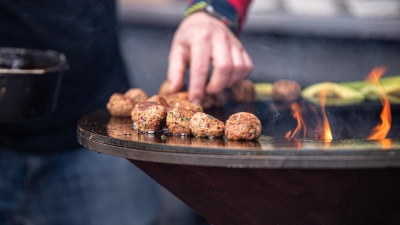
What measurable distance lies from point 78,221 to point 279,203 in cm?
188

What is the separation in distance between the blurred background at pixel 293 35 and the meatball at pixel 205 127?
350cm

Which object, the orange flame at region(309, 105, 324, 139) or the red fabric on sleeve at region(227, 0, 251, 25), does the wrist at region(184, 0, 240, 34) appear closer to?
the red fabric on sleeve at region(227, 0, 251, 25)

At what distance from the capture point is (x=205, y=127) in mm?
1345

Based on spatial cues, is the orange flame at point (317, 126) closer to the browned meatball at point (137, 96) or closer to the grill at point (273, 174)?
the grill at point (273, 174)

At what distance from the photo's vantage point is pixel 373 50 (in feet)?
18.1

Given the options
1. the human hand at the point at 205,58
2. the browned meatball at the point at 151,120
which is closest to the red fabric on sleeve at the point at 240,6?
the human hand at the point at 205,58

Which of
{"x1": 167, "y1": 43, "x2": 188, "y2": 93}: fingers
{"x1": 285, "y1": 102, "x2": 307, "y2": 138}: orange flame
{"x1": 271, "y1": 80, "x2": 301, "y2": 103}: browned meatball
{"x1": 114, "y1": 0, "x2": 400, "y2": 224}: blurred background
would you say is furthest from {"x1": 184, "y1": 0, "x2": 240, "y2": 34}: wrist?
{"x1": 114, "y1": 0, "x2": 400, "y2": 224}: blurred background

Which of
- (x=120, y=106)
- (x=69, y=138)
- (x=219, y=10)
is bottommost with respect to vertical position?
(x=69, y=138)

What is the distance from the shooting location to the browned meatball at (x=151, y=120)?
1417mm

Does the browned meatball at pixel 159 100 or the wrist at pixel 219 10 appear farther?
the wrist at pixel 219 10

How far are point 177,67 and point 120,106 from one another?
1.25ft

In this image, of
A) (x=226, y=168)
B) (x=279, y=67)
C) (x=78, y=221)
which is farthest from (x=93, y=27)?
(x=279, y=67)

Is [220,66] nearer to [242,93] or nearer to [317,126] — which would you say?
[242,93]

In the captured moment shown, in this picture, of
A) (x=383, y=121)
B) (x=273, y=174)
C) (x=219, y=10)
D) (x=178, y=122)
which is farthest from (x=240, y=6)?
(x=273, y=174)
